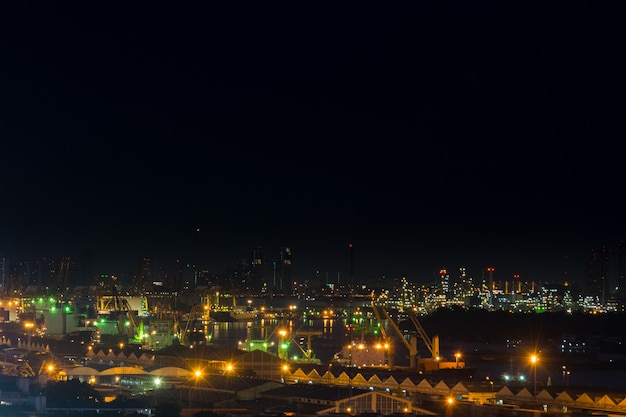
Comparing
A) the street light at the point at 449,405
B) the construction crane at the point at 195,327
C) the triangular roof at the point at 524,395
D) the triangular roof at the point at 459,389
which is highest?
the construction crane at the point at 195,327

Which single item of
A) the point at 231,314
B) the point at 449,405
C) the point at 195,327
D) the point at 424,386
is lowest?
the point at 449,405

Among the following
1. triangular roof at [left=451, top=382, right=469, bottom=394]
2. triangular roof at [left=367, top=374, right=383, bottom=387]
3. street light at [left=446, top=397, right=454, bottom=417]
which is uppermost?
triangular roof at [left=367, top=374, right=383, bottom=387]

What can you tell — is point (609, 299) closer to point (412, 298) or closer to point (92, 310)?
point (412, 298)

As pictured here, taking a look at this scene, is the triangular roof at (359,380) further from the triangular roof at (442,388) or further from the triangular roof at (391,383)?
the triangular roof at (442,388)

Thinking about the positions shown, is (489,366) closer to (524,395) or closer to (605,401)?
(524,395)

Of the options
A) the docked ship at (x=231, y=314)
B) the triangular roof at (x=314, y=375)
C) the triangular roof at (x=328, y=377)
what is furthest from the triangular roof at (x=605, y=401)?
the docked ship at (x=231, y=314)

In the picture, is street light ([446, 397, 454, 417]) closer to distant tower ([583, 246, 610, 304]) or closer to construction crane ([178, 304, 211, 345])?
construction crane ([178, 304, 211, 345])

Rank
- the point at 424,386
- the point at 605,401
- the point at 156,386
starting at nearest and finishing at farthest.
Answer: the point at 605,401, the point at 156,386, the point at 424,386

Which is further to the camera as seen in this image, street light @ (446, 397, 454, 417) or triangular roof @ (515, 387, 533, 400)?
triangular roof @ (515, 387, 533, 400)

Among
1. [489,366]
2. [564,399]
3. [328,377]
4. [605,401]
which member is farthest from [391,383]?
[489,366]

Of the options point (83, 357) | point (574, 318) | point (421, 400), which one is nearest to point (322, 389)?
point (421, 400)

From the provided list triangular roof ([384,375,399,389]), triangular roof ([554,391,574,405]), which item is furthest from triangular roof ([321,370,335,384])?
triangular roof ([554,391,574,405])
